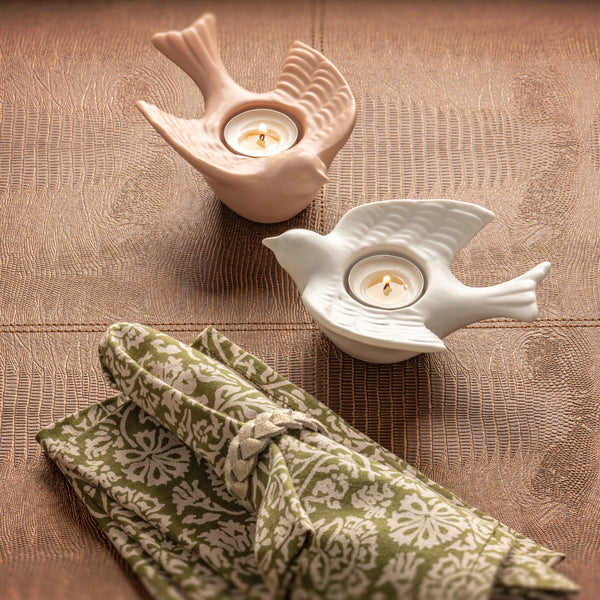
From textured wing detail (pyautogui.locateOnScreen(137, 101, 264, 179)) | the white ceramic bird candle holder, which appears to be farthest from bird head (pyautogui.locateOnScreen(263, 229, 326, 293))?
textured wing detail (pyautogui.locateOnScreen(137, 101, 264, 179))

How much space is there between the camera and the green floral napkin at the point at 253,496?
0.55 m

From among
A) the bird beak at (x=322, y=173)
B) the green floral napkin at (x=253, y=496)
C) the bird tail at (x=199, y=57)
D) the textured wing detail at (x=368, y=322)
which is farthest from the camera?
the bird tail at (x=199, y=57)

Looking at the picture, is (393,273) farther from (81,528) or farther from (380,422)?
(81,528)

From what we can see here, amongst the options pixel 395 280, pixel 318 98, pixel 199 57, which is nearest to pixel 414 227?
pixel 395 280

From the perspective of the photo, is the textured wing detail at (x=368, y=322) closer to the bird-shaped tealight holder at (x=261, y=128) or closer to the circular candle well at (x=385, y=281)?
the circular candle well at (x=385, y=281)

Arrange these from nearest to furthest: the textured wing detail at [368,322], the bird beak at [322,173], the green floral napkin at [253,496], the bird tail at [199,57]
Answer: the green floral napkin at [253,496], the textured wing detail at [368,322], the bird beak at [322,173], the bird tail at [199,57]

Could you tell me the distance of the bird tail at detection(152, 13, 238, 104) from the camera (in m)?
0.88

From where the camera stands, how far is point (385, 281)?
73 cm

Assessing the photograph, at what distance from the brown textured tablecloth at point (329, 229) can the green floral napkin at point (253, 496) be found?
0.04 metres

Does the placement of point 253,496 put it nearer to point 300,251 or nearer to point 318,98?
point 300,251

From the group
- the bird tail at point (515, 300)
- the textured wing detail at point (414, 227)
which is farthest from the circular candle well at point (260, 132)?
the bird tail at point (515, 300)

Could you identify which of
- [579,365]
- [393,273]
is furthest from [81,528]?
[579,365]

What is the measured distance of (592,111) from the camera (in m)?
1.01

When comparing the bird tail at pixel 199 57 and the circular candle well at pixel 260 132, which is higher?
the bird tail at pixel 199 57
